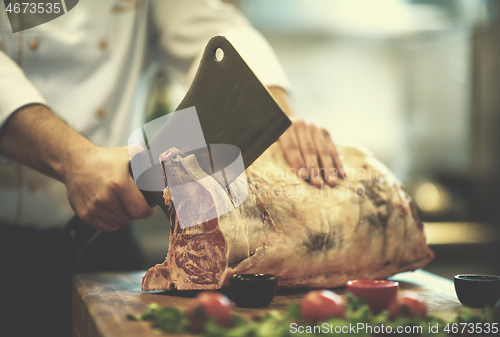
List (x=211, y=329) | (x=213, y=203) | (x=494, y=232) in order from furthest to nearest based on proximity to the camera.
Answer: (x=494, y=232) → (x=213, y=203) → (x=211, y=329)

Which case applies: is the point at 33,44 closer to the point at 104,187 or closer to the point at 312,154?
the point at 104,187

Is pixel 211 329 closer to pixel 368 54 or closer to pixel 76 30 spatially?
pixel 76 30

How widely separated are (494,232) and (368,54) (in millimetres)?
1549

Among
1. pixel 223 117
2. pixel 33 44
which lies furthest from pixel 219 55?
pixel 33 44

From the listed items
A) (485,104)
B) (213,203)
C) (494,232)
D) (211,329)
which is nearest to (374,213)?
(213,203)

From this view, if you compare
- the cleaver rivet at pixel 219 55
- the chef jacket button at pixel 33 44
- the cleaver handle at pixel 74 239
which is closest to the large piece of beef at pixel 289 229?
the cleaver rivet at pixel 219 55

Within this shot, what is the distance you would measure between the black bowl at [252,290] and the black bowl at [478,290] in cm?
40

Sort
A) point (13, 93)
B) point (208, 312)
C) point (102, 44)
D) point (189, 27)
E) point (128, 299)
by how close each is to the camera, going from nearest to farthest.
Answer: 1. point (208, 312)
2. point (128, 299)
3. point (13, 93)
4. point (102, 44)
5. point (189, 27)

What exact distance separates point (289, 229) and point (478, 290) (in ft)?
1.35

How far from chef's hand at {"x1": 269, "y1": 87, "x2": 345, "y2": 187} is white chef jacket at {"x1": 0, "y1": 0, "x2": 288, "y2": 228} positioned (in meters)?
0.22

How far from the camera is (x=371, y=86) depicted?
3.60 m

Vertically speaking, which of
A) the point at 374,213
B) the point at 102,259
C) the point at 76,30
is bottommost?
the point at 102,259

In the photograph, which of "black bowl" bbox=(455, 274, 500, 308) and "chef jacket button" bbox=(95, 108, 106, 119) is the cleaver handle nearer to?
"chef jacket button" bbox=(95, 108, 106, 119)

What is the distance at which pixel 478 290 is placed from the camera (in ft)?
3.14
